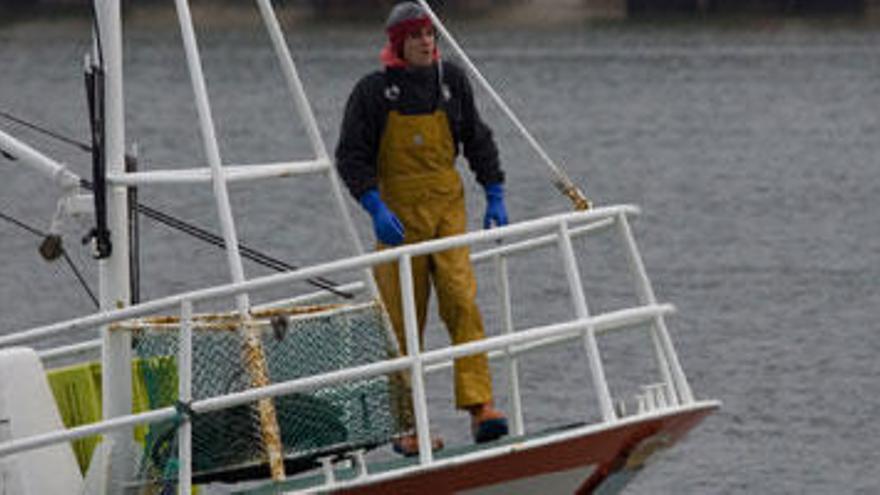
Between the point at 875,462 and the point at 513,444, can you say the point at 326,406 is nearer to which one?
the point at 513,444

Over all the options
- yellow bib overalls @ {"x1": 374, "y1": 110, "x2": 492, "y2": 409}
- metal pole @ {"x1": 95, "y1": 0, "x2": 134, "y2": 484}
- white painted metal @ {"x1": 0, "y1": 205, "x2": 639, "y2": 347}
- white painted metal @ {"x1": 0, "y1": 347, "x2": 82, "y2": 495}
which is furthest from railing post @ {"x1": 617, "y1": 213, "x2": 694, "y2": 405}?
white painted metal @ {"x1": 0, "y1": 347, "x2": 82, "y2": 495}

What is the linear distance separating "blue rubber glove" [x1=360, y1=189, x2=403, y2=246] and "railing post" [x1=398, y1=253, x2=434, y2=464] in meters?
0.69

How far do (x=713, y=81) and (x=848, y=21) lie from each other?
1443 cm

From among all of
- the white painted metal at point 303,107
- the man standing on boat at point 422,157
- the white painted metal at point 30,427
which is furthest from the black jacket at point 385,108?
the white painted metal at point 30,427

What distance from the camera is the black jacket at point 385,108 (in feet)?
47.9

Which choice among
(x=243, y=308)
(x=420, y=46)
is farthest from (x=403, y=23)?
(x=243, y=308)

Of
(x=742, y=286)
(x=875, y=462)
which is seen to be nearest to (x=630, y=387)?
(x=875, y=462)

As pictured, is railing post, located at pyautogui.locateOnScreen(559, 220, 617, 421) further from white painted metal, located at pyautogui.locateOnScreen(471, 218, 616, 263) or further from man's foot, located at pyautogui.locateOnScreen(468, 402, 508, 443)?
man's foot, located at pyautogui.locateOnScreen(468, 402, 508, 443)

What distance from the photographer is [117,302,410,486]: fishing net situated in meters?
14.1

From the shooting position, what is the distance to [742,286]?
33.9 meters

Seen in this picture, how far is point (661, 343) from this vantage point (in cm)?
1441

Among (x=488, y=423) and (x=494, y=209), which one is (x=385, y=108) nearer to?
(x=494, y=209)

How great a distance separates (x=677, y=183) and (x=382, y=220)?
106ft

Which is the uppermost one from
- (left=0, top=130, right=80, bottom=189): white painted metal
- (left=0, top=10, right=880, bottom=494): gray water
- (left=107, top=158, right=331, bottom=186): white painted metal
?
(left=0, top=130, right=80, bottom=189): white painted metal
